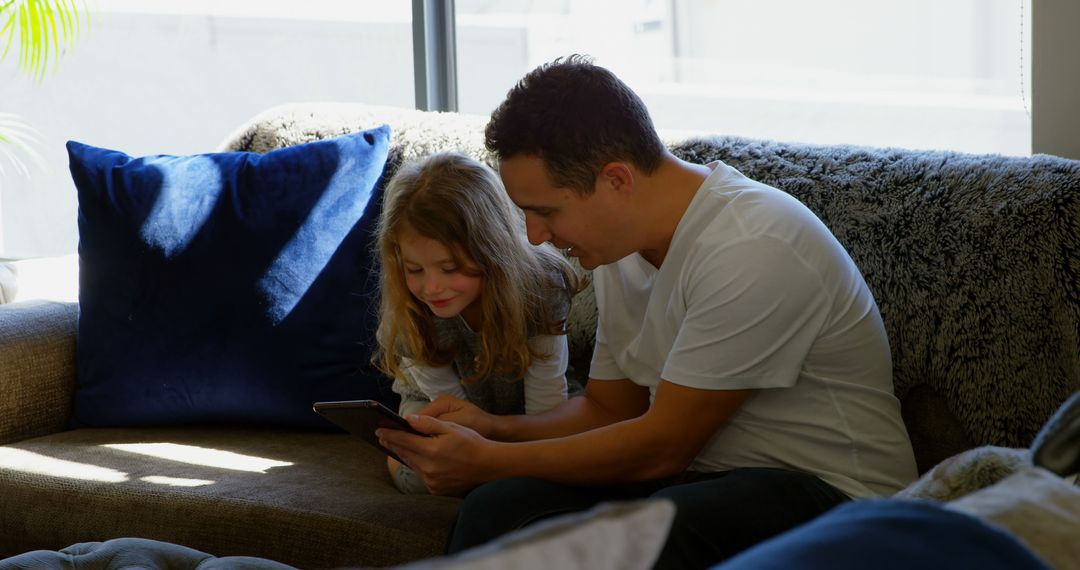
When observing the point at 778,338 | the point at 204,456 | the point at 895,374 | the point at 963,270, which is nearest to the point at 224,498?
the point at 204,456

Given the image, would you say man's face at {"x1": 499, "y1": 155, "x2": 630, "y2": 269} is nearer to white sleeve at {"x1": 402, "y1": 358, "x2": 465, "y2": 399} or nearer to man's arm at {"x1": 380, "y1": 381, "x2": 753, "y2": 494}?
man's arm at {"x1": 380, "y1": 381, "x2": 753, "y2": 494}

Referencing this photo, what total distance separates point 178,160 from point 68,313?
41 cm

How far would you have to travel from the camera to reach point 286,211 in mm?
2207

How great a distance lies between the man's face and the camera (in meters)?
1.57

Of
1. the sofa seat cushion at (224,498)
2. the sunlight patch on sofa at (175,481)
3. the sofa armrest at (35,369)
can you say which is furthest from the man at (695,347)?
the sofa armrest at (35,369)

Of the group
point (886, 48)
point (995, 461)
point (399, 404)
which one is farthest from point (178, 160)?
point (995, 461)

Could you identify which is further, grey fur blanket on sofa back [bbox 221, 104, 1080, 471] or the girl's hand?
the girl's hand

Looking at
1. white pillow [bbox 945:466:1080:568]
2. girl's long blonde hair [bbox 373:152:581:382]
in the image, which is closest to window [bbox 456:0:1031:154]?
girl's long blonde hair [bbox 373:152:581:382]

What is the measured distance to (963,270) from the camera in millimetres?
1703

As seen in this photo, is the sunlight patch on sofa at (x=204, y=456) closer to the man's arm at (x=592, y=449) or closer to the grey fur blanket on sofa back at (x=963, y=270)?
the man's arm at (x=592, y=449)

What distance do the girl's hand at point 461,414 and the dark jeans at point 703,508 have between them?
0.31 meters

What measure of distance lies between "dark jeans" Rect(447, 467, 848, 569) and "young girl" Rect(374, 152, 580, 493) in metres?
0.38

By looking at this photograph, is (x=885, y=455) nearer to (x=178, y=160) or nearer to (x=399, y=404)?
(x=399, y=404)

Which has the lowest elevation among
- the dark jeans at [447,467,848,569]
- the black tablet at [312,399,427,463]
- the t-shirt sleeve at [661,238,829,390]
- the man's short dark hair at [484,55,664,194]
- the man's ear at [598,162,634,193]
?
the dark jeans at [447,467,848,569]
